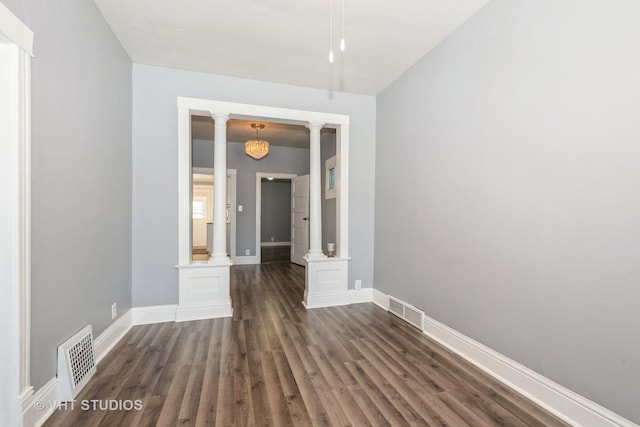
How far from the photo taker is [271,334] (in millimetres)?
2770

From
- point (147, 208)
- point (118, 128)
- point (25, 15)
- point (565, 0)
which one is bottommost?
point (147, 208)

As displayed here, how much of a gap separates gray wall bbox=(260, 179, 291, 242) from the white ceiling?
5.63 m

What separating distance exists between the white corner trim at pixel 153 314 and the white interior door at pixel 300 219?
3288 millimetres

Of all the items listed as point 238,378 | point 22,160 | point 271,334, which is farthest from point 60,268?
point 271,334

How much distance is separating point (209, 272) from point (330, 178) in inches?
101

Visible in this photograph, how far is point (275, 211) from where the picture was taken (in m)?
8.84

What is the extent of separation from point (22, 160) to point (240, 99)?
2280mm

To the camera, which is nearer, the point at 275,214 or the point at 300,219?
the point at 300,219

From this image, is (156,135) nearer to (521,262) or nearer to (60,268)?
(60,268)

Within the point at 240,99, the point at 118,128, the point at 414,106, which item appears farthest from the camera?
the point at 240,99

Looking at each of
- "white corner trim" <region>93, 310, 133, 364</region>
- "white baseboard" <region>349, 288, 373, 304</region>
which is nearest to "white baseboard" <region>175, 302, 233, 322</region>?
"white corner trim" <region>93, 310, 133, 364</region>

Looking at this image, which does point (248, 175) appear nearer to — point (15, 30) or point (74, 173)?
point (74, 173)

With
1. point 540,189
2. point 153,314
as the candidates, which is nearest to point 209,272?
point 153,314

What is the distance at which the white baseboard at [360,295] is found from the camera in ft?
12.3
